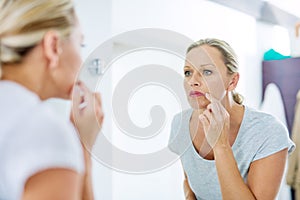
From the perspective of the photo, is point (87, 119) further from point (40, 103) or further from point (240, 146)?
point (240, 146)

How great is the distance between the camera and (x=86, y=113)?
0.61 meters

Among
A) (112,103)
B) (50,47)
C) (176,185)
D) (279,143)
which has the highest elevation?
(50,47)

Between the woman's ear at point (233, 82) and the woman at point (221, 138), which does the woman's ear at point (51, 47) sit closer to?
the woman at point (221, 138)

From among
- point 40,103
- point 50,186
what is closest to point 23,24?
point 40,103

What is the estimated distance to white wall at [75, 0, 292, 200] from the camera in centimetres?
69

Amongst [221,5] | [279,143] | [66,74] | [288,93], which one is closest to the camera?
[66,74]

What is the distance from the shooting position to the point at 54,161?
0.47 m

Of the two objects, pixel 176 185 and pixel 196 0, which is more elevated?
pixel 196 0

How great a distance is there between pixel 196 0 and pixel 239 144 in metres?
0.37

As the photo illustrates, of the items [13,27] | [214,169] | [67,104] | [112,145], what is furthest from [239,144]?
[13,27]

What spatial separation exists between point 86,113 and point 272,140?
445 mm

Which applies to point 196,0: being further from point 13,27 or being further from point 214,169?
point 13,27

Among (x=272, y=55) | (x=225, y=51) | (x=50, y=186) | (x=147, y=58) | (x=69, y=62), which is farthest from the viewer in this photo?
(x=272, y=55)

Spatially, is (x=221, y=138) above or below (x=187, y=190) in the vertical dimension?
above
